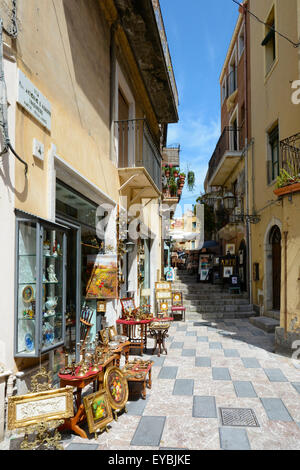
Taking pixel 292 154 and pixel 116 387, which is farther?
pixel 292 154

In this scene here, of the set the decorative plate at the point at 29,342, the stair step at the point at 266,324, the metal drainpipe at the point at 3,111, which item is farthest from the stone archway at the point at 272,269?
the metal drainpipe at the point at 3,111

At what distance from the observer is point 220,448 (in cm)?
341

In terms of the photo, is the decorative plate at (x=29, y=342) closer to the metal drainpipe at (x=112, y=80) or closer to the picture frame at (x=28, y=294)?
the picture frame at (x=28, y=294)

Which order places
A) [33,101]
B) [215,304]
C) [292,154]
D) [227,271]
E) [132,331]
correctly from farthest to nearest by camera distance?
[227,271] → [215,304] → [292,154] → [132,331] → [33,101]

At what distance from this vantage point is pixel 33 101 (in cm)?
397

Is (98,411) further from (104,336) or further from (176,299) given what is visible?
(176,299)

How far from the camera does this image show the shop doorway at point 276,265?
36.7 ft

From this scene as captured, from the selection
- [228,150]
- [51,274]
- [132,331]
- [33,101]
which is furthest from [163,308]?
[228,150]

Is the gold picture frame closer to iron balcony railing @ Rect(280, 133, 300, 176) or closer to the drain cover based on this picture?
the drain cover

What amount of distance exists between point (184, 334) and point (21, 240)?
6.63 m

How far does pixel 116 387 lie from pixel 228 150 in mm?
13040

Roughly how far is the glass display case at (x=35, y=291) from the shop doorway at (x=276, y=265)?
8.59 meters
